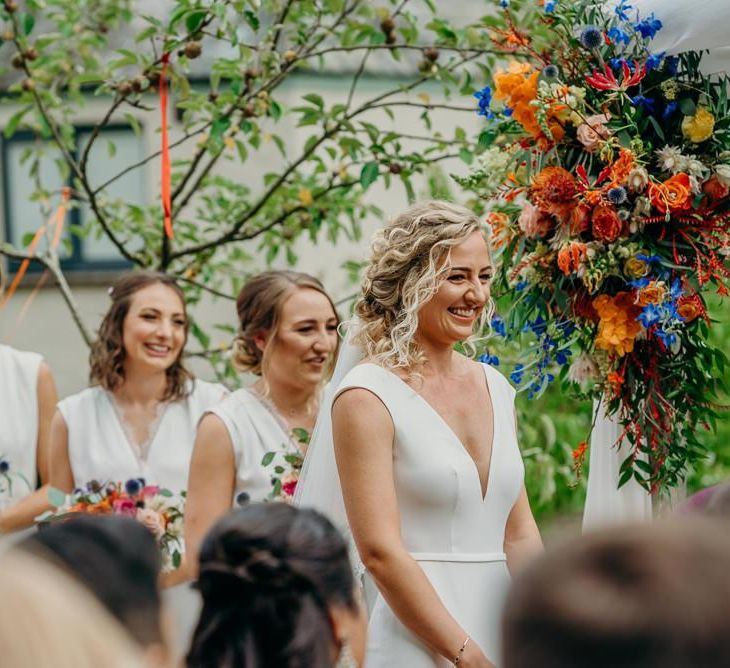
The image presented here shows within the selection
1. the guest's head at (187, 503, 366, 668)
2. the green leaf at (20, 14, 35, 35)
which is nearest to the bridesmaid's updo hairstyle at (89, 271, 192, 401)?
the green leaf at (20, 14, 35, 35)

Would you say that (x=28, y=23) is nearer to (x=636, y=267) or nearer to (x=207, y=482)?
(x=207, y=482)

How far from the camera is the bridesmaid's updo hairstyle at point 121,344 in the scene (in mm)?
5395

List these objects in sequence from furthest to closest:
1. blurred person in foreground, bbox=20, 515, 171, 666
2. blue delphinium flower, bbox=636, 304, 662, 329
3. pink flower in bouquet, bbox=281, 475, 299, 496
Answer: pink flower in bouquet, bbox=281, 475, 299, 496 → blue delphinium flower, bbox=636, 304, 662, 329 → blurred person in foreground, bbox=20, 515, 171, 666

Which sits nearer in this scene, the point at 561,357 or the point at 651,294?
the point at 651,294

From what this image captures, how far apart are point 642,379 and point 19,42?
9.95 feet

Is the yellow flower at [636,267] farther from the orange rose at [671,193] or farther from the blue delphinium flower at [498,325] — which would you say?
the blue delphinium flower at [498,325]

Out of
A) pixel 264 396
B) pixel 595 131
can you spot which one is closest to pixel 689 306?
pixel 595 131

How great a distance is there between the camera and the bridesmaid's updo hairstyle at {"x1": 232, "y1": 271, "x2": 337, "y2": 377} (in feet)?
15.7

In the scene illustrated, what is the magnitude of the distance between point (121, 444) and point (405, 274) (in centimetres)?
187

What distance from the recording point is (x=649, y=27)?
146 inches

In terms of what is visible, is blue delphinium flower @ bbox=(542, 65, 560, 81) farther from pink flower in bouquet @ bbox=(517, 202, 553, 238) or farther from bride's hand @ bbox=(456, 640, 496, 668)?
bride's hand @ bbox=(456, 640, 496, 668)

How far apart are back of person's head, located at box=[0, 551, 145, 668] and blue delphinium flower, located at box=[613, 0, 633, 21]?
261 cm

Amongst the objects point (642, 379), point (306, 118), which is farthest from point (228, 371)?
point (642, 379)

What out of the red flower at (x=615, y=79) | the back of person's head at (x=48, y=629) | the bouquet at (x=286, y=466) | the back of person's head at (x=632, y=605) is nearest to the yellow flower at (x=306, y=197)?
the bouquet at (x=286, y=466)
